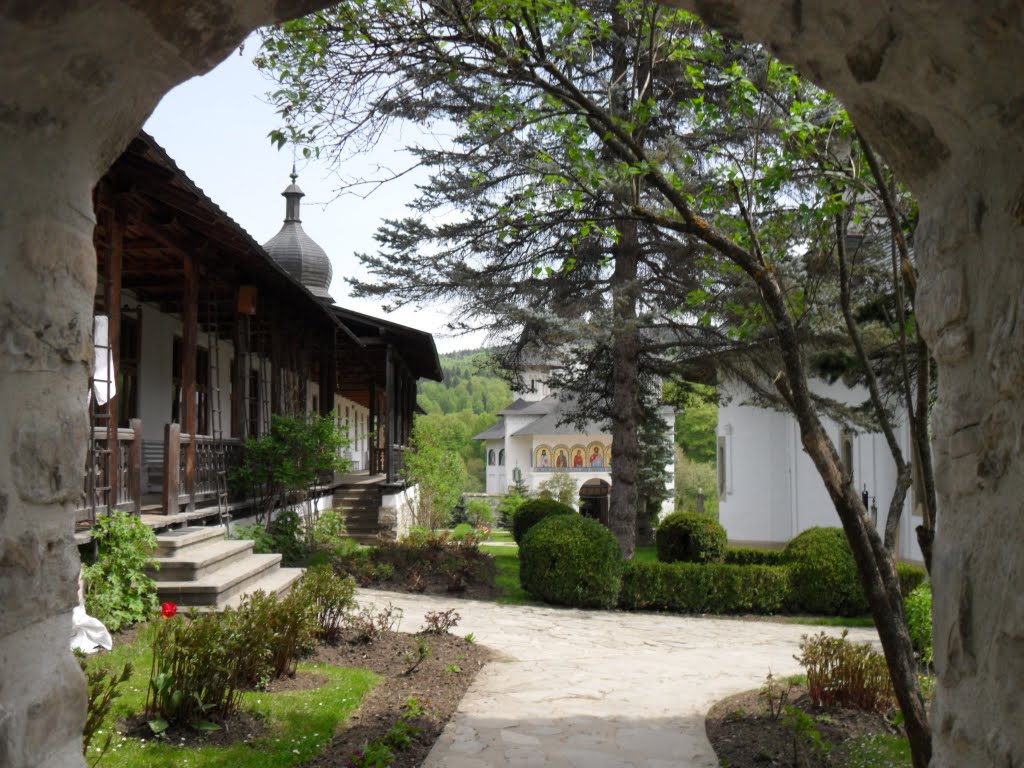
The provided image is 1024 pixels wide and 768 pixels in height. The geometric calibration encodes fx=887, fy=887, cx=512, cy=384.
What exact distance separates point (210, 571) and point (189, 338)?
3138 millimetres

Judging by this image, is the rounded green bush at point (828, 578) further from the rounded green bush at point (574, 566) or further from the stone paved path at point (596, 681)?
the rounded green bush at point (574, 566)

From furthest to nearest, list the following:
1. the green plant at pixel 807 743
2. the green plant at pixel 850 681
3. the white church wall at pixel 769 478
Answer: the white church wall at pixel 769 478, the green plant at pixel 850 681, the green plant at pixel 807 743

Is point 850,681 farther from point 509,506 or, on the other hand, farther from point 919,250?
point 509,506

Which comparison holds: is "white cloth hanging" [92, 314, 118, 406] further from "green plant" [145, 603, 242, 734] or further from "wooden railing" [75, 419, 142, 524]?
"green plant" [145, 603, 242, 734]

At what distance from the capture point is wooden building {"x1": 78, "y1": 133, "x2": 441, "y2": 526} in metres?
7.78

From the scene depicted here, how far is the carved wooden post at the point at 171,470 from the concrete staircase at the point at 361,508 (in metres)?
7.14

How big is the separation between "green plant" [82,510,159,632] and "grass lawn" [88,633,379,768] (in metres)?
0.37

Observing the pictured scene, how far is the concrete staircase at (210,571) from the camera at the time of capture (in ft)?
24.5

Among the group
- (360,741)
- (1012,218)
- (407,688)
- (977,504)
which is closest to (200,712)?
(360,741)

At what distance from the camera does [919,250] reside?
8.29 feet

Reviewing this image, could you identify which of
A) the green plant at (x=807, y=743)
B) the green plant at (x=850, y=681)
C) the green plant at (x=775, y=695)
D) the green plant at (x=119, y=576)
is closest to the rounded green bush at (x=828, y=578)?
the green plant at (x=775, y=695)

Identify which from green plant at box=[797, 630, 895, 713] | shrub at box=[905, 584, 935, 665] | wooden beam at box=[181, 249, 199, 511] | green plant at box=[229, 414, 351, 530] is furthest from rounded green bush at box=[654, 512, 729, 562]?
green plant at box=[797, 630, 895, 713]

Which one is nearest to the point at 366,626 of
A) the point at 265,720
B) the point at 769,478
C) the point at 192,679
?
the point at 265,720

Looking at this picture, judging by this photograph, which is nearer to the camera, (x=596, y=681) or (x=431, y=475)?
(x=596, y=681)
